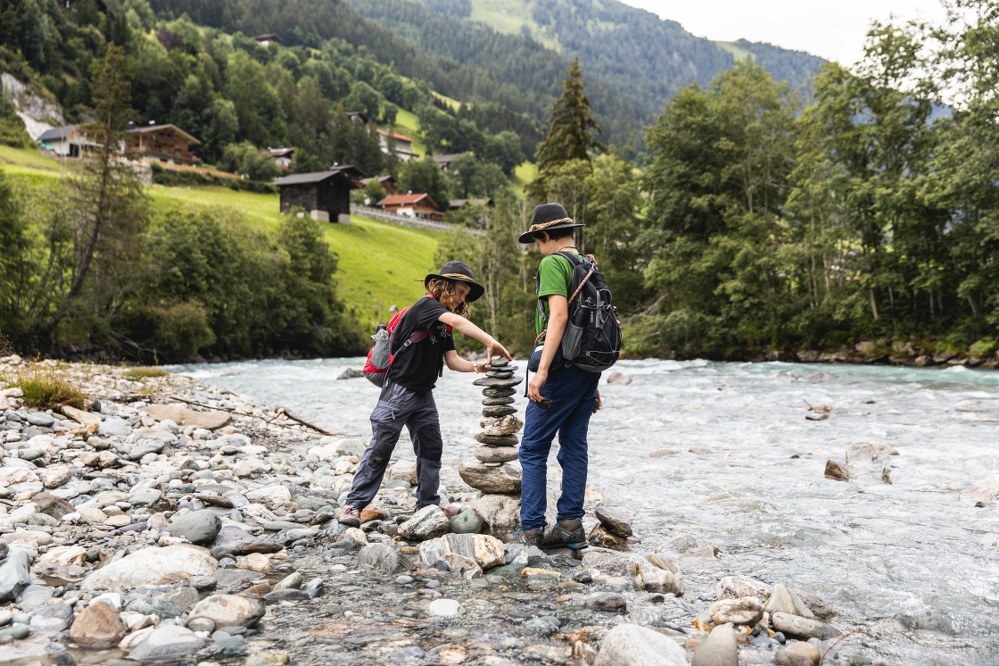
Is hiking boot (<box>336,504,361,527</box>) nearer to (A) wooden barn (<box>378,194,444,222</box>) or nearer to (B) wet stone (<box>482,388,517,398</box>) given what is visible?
(B) wet stone (<box>482,388,517,398</box>)

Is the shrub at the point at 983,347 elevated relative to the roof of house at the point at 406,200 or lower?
lower

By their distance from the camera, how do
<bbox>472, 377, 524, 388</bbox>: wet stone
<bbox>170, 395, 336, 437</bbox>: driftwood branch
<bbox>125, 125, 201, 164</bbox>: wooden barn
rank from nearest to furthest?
<bbox>472, 377, 524, 388</bbox>: wet stone < <bbox>170, 395, 336, 437</bbox>: driftwood branch < <bbox>125, 125, 201, 164</bbox>: wooden barn

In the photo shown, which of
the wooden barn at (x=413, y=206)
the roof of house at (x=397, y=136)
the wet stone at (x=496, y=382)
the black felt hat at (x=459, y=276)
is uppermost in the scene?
the roof of house at (x=397, y=136)

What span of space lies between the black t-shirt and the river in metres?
2.48

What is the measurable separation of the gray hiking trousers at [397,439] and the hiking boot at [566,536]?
1.48m

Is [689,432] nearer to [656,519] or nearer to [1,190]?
[656,519]

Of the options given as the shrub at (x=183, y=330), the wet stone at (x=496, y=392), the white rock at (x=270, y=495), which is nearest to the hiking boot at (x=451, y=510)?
the wet stone at (x=496, y=392)

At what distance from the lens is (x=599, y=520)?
6.58 metres

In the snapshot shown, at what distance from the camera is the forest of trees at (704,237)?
29.3 metres

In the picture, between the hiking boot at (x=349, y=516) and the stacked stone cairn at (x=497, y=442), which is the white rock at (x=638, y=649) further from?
the hiking boot at (x=349, y=516)

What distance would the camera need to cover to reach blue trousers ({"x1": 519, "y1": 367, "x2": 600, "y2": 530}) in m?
5.93

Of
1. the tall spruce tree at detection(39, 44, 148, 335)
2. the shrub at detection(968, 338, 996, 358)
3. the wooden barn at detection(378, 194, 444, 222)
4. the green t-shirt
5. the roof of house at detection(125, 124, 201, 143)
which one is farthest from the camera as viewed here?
the wooden barn at detection(378, 194, 444, 222)

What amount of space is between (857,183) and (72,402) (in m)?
32.5

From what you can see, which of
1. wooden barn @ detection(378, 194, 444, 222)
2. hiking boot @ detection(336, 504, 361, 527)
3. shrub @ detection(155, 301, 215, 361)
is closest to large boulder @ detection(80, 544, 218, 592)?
hiking boot @ detection(336, 504, 361, 527)
